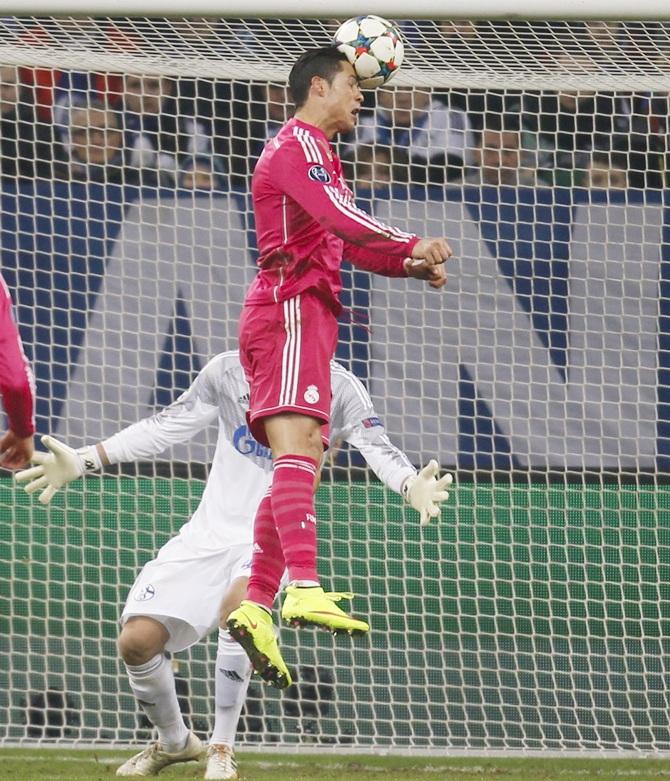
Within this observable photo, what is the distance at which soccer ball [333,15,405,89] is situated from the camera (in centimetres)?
431

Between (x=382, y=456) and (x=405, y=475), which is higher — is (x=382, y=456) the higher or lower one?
the higher one

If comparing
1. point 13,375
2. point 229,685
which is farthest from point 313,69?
point 229,685

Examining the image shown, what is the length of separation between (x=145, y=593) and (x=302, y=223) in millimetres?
1635

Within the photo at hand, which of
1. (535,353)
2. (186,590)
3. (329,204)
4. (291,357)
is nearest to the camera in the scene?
(329,204)

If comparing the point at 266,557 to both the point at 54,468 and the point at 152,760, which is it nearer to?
the point at 54,468

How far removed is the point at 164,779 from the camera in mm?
5176

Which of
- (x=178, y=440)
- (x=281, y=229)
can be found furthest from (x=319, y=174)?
(x=178, y=440)

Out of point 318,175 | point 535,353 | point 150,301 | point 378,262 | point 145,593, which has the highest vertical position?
point 150,301

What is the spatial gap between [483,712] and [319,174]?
9.58ft

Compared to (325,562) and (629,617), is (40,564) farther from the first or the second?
(629,617)

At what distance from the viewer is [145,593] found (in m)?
5.22

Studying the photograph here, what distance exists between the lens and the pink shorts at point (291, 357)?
13.6 feet

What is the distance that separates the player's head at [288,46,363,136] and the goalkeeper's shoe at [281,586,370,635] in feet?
4.28

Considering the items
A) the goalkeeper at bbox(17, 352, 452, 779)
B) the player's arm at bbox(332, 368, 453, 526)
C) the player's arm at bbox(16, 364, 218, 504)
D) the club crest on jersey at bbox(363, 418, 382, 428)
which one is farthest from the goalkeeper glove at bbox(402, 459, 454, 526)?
the player's arm at bbox(16, 364, 218, 504)
